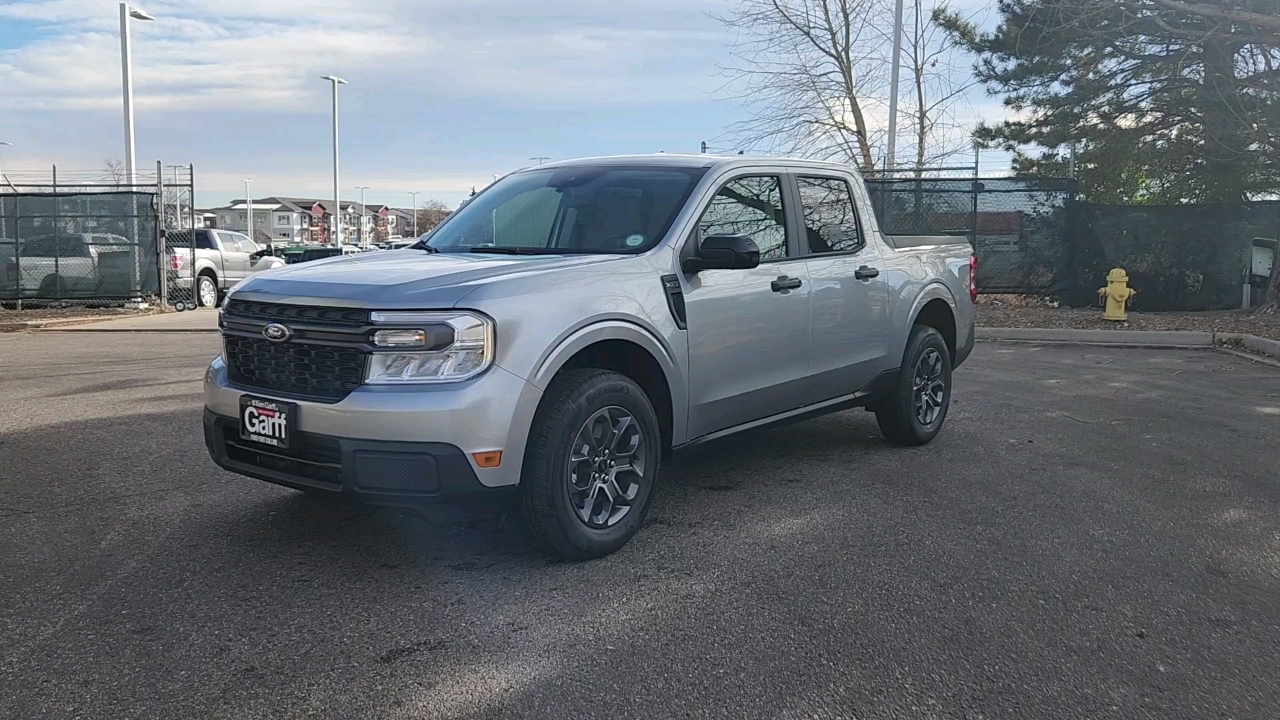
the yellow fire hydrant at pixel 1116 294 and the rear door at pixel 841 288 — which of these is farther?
the yellow fire hydrant at pixel 1116 294

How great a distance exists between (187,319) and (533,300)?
1494 centimetres

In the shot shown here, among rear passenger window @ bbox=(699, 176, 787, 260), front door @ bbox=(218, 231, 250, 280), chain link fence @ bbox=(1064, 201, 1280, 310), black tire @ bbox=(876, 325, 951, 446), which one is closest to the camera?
rear passenger window @ bbox=(699, 176, 787, 260)

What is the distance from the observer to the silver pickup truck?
3.82 metres

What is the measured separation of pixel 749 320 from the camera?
16.8ft

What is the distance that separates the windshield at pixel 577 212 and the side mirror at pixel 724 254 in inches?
8.7

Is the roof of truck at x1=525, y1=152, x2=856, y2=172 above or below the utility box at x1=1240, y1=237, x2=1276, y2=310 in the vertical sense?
above

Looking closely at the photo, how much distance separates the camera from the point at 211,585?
13.2 feet

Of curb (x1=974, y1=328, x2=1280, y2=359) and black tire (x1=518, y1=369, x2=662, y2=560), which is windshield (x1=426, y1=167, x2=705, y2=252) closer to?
black tire (x1=518, y1=369, x2=662, y2=560)

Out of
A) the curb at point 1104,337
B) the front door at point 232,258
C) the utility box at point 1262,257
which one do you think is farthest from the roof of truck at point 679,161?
the front door at point 232,258

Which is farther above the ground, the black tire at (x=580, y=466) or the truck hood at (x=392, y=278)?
the truck hood at (x=392, y=278)

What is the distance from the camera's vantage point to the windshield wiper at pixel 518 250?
16.2 ft

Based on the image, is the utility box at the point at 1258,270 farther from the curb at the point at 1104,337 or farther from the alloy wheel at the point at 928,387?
the alloy wheel at the point at 928,387

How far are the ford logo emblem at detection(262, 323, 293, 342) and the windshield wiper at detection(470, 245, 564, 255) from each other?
4.10 feet

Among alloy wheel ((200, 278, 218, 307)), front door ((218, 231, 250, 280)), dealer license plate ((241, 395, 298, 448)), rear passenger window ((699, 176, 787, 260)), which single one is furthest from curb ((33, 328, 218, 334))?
dealer license plate ((241, 395, 298, 448))
